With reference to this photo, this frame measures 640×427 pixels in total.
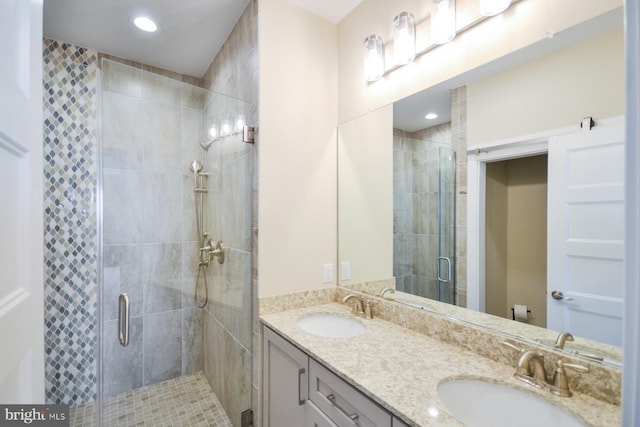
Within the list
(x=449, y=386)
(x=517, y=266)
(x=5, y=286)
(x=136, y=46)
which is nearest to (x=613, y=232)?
(x=517, y=266)

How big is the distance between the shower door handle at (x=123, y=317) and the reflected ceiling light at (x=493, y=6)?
225 centimetres

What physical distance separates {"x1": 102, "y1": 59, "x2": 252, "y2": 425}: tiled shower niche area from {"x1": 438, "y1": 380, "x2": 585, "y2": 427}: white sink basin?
47.3 inches

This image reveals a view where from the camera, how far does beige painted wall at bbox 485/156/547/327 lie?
3.58 feet

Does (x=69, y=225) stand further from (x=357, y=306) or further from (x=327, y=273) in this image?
(x=357, y=306)

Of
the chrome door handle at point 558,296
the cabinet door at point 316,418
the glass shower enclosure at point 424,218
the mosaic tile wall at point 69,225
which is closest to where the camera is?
the chrome door handle at point 558,296

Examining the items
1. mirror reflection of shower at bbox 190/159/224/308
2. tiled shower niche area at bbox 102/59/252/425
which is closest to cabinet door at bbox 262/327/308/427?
tiled shower niche area at bbox 102/59/252/425

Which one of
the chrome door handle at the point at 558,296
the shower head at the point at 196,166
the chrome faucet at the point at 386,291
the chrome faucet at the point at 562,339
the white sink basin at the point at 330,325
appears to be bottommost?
the white sink basin at the point at 330,325

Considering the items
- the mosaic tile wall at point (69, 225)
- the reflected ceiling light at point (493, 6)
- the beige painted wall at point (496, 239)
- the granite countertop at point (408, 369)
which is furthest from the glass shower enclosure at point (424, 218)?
the mosaic tile wall at point (69, 225)

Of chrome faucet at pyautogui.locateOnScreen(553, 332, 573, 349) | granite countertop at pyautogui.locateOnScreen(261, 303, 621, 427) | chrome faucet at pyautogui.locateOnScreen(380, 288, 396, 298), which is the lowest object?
granite countertop at pyautogui.locateOnScreen(261, 303, 621, 427)

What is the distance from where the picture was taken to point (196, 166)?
1839mm

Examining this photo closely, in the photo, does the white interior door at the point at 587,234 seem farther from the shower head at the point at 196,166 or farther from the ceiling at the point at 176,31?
the shower head at the point at 196,166

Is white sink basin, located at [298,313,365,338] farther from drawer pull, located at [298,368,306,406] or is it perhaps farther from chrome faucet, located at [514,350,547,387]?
chrome faucet, located at [514,350,547,387]

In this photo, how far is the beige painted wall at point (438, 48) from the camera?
3.37 ft

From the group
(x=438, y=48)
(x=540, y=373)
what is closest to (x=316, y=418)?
(x=540, y=373)
